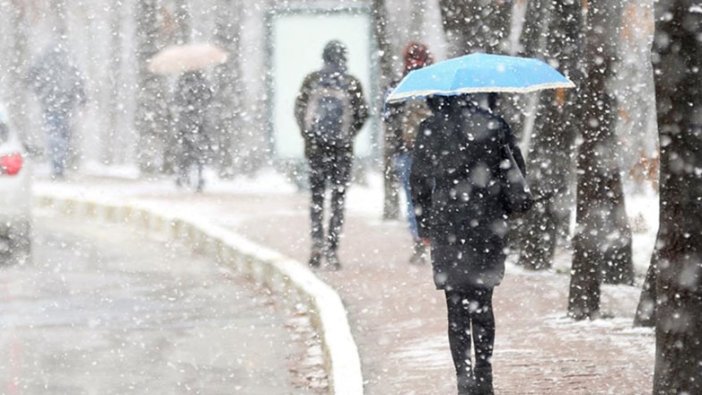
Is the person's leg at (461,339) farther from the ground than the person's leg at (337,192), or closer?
farther from the ground

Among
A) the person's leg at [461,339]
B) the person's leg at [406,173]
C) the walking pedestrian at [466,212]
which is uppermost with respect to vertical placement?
the walking pedestrian at [466,212]

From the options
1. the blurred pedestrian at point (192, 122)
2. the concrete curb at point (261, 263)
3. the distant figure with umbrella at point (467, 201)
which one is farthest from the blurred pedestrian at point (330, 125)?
the blurred pedestrian at point (192, 122)

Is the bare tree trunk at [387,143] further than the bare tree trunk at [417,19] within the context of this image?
No

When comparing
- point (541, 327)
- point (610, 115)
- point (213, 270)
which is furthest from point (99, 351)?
point (213, 270)

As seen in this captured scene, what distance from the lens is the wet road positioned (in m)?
10.3

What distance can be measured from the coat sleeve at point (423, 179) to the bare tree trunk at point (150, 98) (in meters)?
19.9

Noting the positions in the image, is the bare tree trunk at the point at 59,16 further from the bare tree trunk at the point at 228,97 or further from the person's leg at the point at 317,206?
the person's leg at the point at 317,206

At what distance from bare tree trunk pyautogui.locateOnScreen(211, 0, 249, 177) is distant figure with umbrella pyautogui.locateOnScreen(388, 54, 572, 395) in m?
18.9

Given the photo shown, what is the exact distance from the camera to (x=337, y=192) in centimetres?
1548

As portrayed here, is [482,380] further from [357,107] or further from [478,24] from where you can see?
[478,24]

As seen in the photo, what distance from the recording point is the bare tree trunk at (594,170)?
1189 cm

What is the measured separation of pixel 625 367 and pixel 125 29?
27719mm

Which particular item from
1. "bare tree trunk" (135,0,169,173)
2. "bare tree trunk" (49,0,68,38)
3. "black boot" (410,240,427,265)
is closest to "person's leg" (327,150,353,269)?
"black boot" (410,240,427,265)

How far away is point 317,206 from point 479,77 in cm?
671
